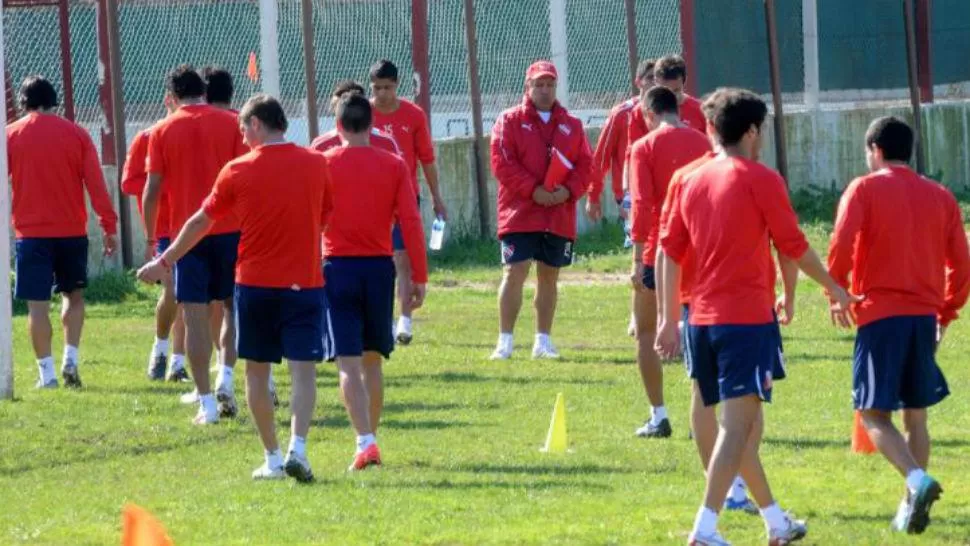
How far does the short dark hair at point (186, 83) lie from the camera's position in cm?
1230

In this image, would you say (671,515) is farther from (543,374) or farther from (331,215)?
(543,374)

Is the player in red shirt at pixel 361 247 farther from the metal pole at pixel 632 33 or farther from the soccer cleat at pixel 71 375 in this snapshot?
the metal pole at pixel 632 33

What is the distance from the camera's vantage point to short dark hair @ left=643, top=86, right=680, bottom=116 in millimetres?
11188

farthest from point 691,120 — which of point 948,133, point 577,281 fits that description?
point 948,133

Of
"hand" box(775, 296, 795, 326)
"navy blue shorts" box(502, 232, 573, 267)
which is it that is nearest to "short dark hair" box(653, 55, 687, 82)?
"navy blue shorts" box(502, 232, 573, 267)

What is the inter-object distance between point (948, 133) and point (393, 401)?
54.3 feet

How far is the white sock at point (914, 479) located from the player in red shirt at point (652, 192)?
2.77 metres

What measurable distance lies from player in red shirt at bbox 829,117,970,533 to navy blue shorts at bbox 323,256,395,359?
8.79ft

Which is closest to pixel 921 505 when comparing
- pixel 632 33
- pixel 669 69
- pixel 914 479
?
pixel 914 479

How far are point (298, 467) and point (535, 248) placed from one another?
557 cm

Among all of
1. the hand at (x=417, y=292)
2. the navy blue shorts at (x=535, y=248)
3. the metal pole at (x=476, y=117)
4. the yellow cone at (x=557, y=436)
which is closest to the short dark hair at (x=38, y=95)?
the navy blue shorts at (x=535, y=248)

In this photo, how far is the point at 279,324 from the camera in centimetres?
992

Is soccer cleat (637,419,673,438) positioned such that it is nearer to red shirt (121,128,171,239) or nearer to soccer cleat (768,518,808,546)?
soccer cleat (768,518,808,546)

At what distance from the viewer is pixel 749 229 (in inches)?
311
